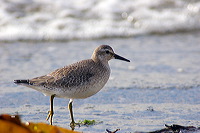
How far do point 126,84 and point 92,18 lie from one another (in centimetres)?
426

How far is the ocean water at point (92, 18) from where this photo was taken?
980 centimetres

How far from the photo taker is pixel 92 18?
1055 centimetres

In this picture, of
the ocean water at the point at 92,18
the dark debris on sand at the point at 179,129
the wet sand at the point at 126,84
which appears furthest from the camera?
the ocean water at the point at 92,18

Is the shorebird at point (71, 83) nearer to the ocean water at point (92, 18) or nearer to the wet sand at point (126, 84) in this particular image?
the wet sand at point (126, 84)

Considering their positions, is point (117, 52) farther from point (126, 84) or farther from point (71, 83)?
point (71, 83)

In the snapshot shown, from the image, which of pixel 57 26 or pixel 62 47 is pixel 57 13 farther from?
pixel 62 47

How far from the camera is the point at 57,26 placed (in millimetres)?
10008

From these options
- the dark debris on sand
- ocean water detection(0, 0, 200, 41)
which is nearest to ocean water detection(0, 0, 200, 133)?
ocean water detection(0, 0, 200, 41)

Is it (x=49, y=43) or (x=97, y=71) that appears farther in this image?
(x=49, y=43)

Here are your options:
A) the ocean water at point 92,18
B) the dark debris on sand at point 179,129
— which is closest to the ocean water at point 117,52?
the ocean water at point 92,18

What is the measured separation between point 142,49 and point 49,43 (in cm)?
215

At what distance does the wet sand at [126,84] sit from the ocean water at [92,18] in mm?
423

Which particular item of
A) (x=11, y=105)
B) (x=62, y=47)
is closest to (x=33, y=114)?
(x=11, y=105)

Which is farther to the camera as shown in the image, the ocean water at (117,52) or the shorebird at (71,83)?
the ocean water at (117,52)
